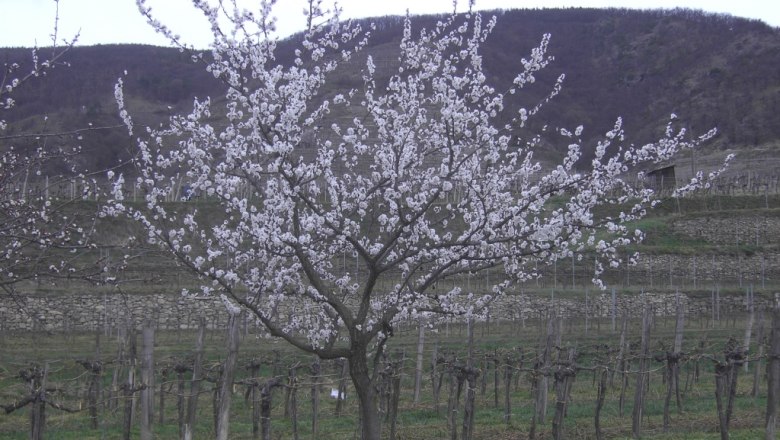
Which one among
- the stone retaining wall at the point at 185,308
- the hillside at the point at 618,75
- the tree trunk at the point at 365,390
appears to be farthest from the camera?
the hillside at the point at 618,75

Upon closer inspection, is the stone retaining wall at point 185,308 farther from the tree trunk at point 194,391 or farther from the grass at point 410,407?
the tree trunk at point 194,391

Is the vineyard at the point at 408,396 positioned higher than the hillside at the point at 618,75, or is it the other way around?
the hillside at the point at 618,75

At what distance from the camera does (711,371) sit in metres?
20.9

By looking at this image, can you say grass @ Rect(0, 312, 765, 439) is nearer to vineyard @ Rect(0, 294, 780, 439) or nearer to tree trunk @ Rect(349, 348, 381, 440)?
vineyard @ Rect(0, 294, 780, 439)

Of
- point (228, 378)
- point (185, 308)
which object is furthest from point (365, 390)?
point (185, 308)

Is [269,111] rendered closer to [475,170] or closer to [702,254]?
[475,170]

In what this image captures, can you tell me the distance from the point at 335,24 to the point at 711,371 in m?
16.2

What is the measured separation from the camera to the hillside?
82625 mm

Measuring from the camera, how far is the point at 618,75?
11619 centimetres

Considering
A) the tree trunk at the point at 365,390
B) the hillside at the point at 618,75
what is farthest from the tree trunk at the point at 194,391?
the hillside at the point at 618,75

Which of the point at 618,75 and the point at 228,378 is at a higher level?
the point at 618,75

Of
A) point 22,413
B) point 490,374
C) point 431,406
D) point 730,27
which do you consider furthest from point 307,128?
point 730,27

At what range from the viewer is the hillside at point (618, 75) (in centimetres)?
8262

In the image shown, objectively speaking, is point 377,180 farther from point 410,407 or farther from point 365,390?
point 410,407
